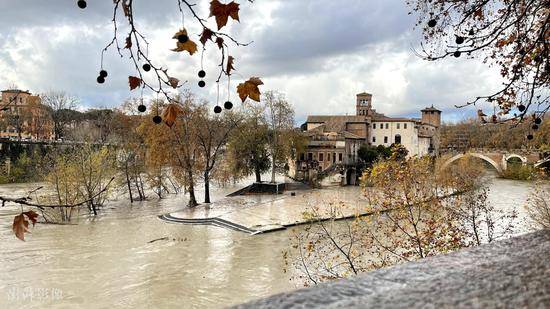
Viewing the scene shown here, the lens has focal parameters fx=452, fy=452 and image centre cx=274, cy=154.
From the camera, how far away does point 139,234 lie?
982 inches

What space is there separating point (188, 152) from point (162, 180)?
16.4 feet

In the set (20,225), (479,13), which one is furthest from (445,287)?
(479,13)

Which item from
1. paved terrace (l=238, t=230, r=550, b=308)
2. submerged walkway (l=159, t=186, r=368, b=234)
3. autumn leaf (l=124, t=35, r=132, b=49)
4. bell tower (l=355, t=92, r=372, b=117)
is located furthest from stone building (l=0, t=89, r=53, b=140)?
paved terrace (l=238, t=230, r=550, b=308)

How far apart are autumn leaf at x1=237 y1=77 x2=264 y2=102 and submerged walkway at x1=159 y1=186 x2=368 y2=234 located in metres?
19.7

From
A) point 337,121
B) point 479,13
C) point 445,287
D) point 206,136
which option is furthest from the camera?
point 337,121

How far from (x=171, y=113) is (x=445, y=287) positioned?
4.81 feet

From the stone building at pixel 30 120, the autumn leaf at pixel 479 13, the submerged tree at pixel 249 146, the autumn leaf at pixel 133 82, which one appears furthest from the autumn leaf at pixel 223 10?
the stone building at pixel 30 120

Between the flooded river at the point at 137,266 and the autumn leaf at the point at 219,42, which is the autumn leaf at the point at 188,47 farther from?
the flooded river at the point at 137,266

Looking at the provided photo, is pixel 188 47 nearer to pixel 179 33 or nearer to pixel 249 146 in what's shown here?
pixel 179 33

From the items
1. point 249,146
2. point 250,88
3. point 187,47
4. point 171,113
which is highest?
point 249,146

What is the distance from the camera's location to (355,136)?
6400cm

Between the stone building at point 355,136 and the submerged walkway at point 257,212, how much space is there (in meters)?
13.9

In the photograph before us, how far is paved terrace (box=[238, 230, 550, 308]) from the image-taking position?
1259mm

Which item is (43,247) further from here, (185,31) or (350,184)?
(350,184)
